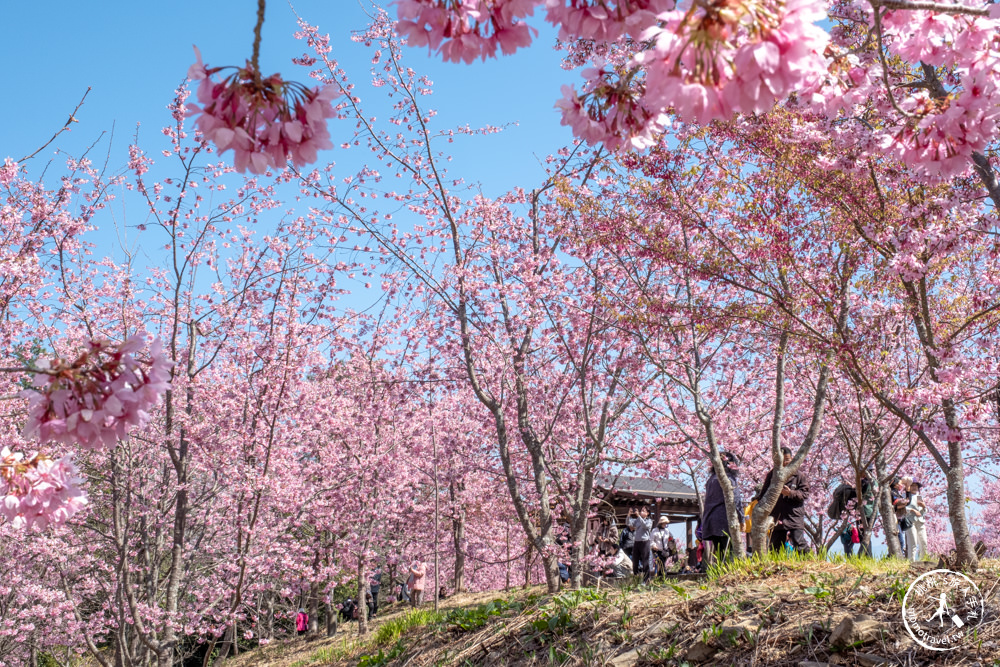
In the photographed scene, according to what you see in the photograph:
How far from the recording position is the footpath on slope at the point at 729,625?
3834 millimetres

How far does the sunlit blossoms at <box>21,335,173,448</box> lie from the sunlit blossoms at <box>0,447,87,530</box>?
1.19 meters

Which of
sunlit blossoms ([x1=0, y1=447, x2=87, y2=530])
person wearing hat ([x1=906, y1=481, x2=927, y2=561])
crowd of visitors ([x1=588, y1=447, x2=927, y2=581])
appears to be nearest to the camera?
sunlit blossoms ([x1=0, y1=447, x2=87, y2=530])

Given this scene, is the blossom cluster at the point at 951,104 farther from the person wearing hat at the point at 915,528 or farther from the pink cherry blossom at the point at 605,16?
the person wearing hat at the point at 915,528

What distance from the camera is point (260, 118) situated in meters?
2.09

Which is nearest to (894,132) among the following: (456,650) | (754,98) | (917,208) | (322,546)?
(754,98)

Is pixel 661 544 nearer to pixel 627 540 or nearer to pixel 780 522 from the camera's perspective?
pixel 627 540

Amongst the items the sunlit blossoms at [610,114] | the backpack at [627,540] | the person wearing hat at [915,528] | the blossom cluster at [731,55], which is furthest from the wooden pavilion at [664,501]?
the blossom cluster at [731,55]

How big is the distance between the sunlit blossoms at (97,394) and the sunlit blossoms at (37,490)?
1194 millimetres

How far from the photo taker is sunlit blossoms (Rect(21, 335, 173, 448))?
235cm

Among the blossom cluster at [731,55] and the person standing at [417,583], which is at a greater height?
the blossom cluster at [731,55]

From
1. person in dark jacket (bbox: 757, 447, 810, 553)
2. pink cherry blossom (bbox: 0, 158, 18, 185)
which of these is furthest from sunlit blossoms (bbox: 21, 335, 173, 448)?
person in dark jacket (bbox: 757, 447, 810, 553)

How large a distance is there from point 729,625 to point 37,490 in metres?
4.02

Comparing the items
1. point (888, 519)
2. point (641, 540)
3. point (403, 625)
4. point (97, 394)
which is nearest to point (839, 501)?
point (888, 519)

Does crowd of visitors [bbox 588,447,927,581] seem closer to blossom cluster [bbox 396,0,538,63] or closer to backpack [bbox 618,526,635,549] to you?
backpack [bbox 618,526,635,549]
